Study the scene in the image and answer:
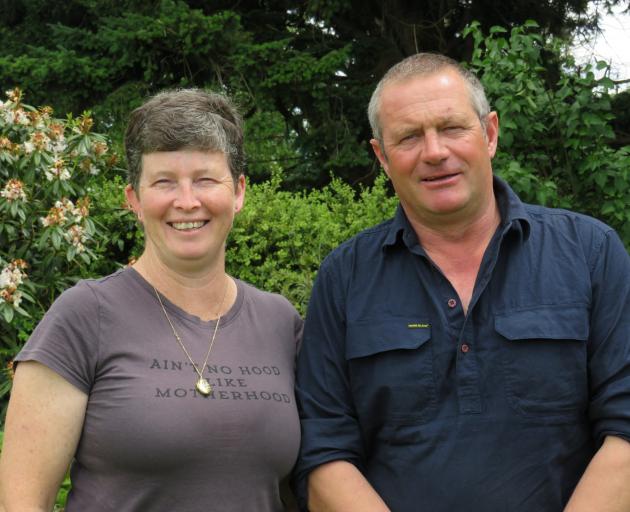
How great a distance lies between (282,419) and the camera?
2.50 metres

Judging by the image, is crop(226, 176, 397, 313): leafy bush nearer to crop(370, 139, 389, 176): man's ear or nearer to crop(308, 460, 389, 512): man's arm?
crop(370, 139, 389, 176): man's ear

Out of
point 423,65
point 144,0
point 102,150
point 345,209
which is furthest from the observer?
point 144,0

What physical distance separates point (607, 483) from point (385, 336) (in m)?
0.75

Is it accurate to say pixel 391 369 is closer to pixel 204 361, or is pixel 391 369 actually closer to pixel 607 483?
pixel 204 361

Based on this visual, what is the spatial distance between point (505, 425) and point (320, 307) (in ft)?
2.26

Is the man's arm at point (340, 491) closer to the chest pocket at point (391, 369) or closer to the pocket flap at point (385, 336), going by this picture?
the chest pocket at point (391, 369)

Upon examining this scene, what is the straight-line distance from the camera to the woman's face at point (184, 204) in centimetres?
A: 248

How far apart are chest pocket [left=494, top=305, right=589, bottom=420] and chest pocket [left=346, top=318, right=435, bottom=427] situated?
24 centimetres

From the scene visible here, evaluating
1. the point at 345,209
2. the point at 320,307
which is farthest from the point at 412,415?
the point at 345,209

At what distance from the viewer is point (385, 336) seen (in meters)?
2.54

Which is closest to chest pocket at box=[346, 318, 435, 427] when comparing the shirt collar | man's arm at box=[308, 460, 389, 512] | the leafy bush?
man's arm at box=[308, 460, 389, 512]

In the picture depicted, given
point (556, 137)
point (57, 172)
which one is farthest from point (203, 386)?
point (556, 137)

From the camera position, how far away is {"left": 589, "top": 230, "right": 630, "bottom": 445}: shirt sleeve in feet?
7.75

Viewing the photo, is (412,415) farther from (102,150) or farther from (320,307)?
(102,150)
